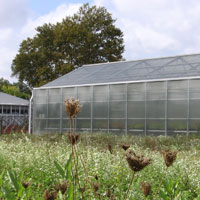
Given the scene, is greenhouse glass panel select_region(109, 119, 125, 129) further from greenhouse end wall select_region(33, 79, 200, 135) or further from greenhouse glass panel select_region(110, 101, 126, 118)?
greenhouse glass panel select_region(110, 101, 126, 118)

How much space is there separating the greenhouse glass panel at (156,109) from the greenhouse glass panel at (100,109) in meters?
2.41

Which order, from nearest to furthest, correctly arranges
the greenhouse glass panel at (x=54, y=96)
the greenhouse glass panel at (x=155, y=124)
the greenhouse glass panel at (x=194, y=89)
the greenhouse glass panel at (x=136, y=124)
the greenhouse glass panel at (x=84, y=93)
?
1. the greenhouse glass panel at (x=194, y=89)
2. the greenhouse glass panel at (x=155, y=124)
3. the greenhouse glass panel at (x=136, y=124)
4. the greenhouse glass panel at (x=84, y=93)
5. the greenhouse glass panel at (x=54, y=96)

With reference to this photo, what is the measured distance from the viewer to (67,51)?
3130 cm

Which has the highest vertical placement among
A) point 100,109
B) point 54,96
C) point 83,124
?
point 54,96

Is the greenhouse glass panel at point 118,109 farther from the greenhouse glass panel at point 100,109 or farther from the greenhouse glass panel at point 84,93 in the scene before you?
the greenhouse glass panel at point 84,93

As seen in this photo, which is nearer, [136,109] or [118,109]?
[136,109]

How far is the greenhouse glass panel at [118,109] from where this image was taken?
17.7 m

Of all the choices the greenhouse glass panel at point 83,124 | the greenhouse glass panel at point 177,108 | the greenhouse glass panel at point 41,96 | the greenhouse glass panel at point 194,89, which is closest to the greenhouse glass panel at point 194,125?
the greenhouse glass panel at point 177,108

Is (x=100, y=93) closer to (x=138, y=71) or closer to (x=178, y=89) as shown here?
(x=138, y=71)

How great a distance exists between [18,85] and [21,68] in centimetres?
2263

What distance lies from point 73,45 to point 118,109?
14653 millimetres

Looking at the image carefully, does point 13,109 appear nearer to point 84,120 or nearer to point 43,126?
point 43,126

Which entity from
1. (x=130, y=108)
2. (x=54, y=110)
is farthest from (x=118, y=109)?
(x=54, y=110)

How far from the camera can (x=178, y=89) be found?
16.2 m
